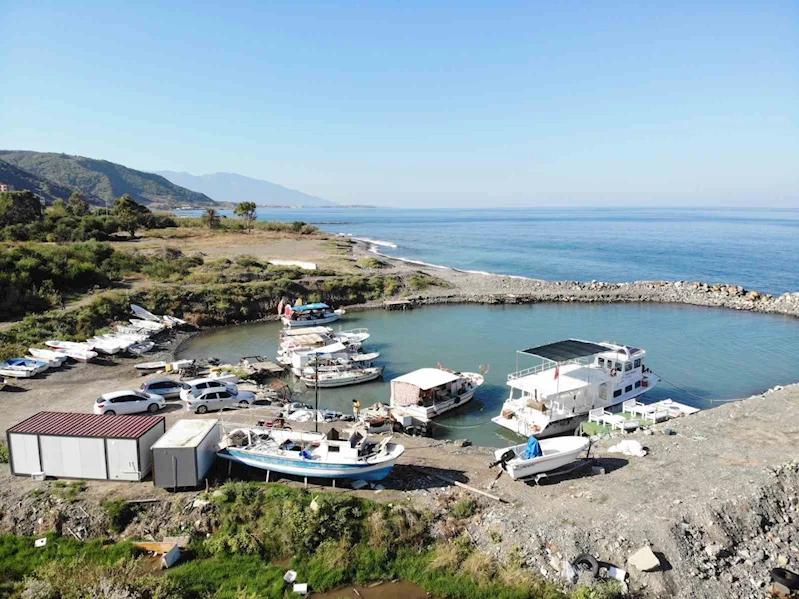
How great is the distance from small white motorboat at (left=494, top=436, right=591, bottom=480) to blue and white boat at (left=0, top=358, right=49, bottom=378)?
2359 cm

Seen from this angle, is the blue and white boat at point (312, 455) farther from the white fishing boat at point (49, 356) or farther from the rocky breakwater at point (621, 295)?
the rocky breakwater at point (621, 295)

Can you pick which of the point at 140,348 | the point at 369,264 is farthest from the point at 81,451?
the point at 369,264

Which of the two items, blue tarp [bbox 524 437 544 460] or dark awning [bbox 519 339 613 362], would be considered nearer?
blue tarp [bbox 524 437 544 460]

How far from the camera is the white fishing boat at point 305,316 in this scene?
41125 millimetres

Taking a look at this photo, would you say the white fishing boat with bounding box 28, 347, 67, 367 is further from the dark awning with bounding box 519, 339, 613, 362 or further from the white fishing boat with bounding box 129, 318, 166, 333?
the dark awning with bounding box 519, 339, 613, 362

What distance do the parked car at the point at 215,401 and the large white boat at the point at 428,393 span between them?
709 centimetres

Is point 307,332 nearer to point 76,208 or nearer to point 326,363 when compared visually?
point 326,363

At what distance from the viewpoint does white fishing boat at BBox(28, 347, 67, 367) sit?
27956mm

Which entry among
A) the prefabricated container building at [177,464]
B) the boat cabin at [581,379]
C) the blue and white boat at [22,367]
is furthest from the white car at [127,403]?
the boat cabin at [581,379]

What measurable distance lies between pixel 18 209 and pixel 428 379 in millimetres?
77907

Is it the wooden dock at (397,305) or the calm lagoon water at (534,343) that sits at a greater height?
the wooden dock at (397,305)

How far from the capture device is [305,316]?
138 feet

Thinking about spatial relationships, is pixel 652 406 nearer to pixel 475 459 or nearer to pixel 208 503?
pixel 475 459

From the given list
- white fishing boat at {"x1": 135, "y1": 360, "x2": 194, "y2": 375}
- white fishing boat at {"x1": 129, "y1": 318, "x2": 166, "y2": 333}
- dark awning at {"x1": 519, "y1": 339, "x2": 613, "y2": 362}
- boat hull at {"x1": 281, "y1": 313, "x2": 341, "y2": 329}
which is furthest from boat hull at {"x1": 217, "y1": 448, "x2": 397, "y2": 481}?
boat hull at {"x1": 281, "y1": 313, "x2": 341, "y2": 329}
